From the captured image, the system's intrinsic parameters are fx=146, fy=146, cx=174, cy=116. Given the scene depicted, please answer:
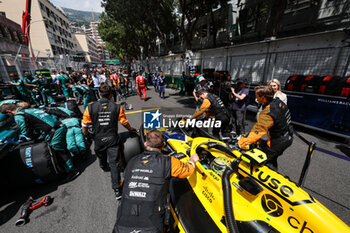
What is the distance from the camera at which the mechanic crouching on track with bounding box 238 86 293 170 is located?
2162 mm

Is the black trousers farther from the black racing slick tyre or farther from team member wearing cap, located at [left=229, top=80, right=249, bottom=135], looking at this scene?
team member wearing cap, located at [left=229, top=80, right=249, bottom=135]

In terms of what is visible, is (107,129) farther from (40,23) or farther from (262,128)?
(40,23)

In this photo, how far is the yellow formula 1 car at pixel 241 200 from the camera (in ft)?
4.50

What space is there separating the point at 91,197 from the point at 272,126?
3413 mm

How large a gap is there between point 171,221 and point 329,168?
3789 millimetres

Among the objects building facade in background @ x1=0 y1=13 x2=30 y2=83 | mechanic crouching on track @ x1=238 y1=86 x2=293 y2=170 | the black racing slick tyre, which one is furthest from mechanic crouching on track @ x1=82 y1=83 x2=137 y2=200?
building facade in background @ x1=0 y1=13 x2=30 y2=83

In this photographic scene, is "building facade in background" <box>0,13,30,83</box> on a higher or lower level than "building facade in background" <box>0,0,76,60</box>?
lower

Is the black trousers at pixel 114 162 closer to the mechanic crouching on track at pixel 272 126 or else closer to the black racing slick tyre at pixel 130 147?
the black racing slick tyre at pixel 130 147

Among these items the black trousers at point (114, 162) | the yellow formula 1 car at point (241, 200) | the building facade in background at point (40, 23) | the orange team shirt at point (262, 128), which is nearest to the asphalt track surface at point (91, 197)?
the black trousers at point (114, 162)

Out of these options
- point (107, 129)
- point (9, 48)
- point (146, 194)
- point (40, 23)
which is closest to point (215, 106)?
point (107, 129)

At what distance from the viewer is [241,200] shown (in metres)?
1.72

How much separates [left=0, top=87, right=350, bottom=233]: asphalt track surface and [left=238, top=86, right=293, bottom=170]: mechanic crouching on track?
1311 mm

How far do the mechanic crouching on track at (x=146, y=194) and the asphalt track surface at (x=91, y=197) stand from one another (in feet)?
3.63

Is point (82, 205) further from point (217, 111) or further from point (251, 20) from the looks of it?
point (251, 20)
